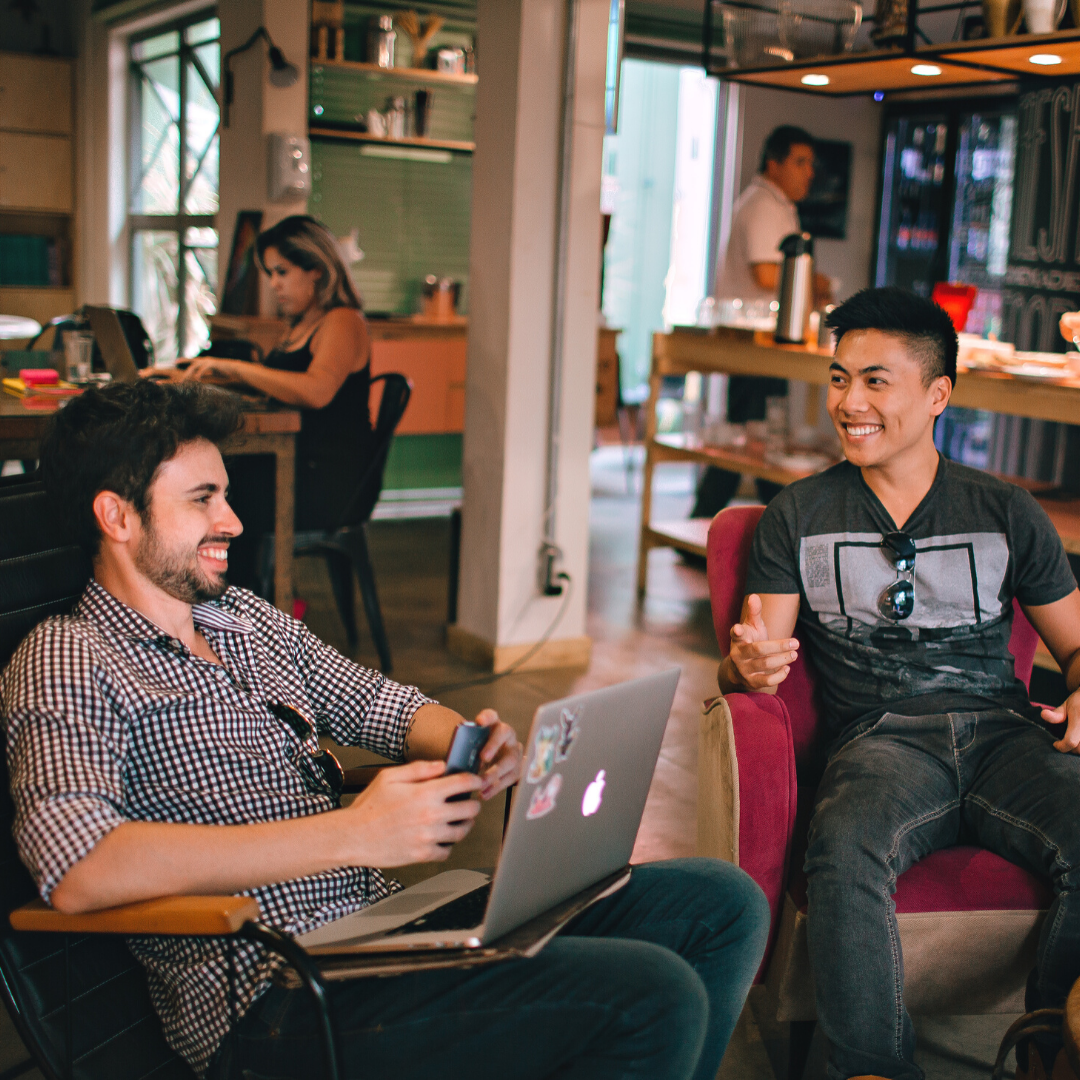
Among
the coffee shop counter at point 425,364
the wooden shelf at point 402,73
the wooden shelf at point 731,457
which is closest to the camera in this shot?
the wooden shelf at point 731,457

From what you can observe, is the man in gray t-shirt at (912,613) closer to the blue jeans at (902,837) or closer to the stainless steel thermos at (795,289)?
the blue jeans at (902,837)

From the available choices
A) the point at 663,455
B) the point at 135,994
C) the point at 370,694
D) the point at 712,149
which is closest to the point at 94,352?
the point at 663,455

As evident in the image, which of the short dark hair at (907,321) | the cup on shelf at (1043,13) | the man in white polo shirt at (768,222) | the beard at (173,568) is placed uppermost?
the cup on shelf at (1043,13)

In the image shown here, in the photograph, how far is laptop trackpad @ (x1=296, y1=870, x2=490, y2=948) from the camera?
51.3 inches

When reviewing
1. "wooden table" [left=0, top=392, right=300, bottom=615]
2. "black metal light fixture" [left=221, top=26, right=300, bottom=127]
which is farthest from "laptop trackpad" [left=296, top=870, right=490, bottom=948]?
"black metal light fixture" [left=221, top=26, right=300, bottom=127]

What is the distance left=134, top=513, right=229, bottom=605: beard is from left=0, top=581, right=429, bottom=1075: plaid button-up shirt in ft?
0.17

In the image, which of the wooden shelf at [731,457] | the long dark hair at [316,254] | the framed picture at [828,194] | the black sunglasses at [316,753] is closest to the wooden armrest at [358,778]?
the black sunglasses at [316,753]

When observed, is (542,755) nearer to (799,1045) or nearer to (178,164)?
(799,1045)

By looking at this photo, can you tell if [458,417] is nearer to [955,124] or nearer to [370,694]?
[955,124]

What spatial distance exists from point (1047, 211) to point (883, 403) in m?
4.03

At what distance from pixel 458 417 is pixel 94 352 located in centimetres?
239

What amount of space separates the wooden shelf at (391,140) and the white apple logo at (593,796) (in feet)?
16.2

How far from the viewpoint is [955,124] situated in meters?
6.91

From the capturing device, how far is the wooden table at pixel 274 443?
3.16 metres
